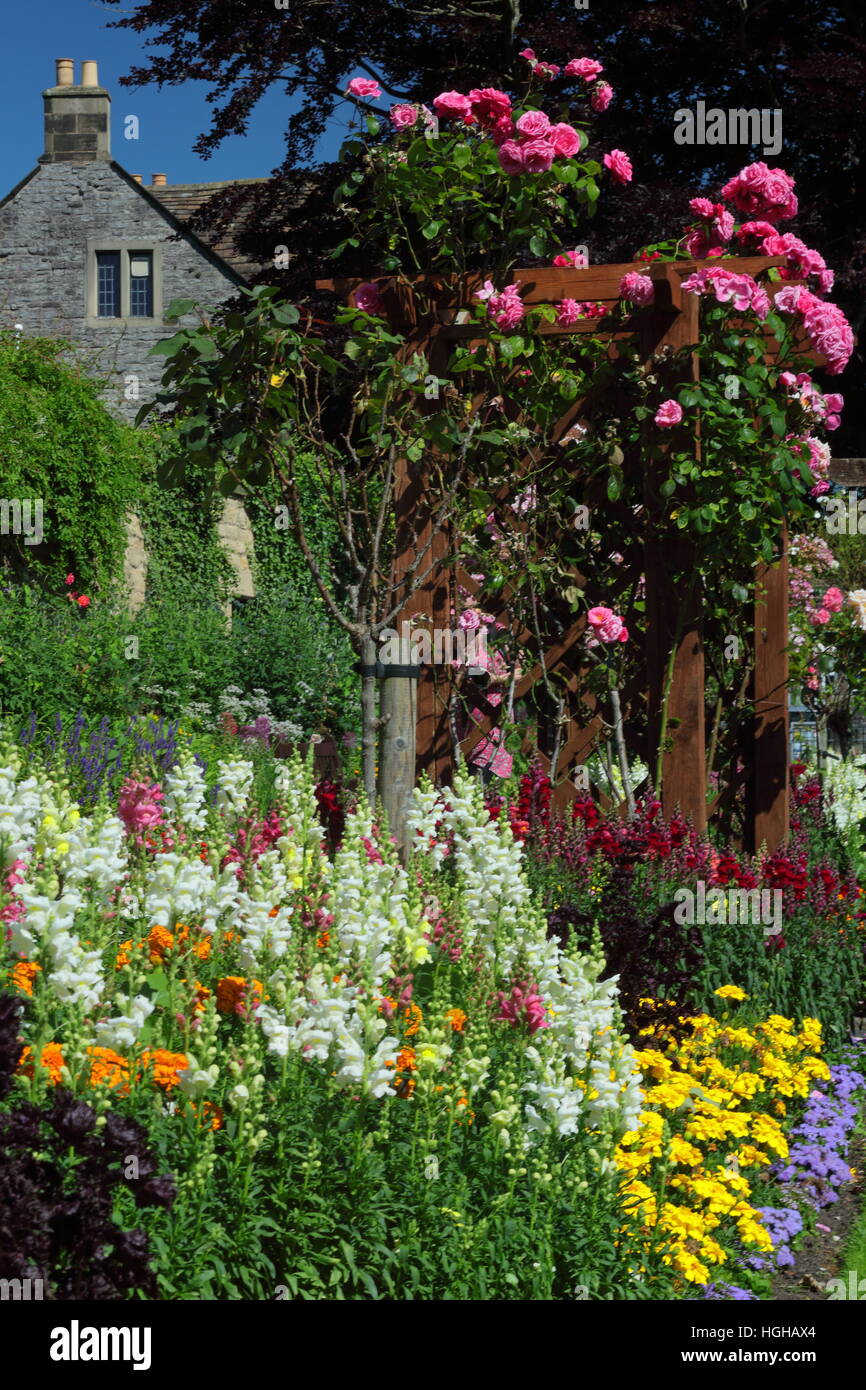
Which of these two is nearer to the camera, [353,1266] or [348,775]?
[353,1266]

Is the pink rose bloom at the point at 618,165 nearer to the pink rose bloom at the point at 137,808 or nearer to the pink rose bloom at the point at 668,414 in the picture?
the pink rose bloom at the point at 668,414

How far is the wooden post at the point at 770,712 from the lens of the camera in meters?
6.20

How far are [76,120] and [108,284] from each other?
7.47ft

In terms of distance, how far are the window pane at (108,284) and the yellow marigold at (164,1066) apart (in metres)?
18.6

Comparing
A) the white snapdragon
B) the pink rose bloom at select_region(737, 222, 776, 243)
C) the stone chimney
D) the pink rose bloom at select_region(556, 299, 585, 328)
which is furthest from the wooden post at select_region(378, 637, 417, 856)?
the stone chimney

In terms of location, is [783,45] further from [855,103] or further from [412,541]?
[412,541]

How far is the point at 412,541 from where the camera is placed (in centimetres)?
582

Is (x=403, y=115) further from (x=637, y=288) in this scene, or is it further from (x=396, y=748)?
(x=396, y=748)

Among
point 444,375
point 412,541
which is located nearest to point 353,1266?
point 412,541

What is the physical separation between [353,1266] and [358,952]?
0.75m

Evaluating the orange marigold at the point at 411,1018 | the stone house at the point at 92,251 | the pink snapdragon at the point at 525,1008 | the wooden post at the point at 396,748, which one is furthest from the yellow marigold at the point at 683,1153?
the stone house at the point at 92,251

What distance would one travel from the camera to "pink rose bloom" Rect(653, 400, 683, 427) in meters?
5.75

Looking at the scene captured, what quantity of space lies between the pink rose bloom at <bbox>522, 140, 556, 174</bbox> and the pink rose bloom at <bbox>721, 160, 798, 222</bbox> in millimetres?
1018
